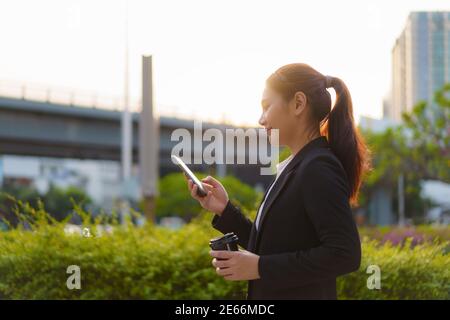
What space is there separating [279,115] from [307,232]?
13.6 inches

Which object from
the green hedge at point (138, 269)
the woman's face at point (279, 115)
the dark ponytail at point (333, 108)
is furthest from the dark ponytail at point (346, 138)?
the green hedge at point (138, 269)

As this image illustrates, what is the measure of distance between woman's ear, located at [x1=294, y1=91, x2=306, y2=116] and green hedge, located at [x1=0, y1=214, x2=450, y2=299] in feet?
9.24

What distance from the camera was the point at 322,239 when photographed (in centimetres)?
177

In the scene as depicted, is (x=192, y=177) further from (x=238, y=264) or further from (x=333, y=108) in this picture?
(x=333, y=108)

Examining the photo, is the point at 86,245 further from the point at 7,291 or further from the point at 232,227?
the point at 232,227

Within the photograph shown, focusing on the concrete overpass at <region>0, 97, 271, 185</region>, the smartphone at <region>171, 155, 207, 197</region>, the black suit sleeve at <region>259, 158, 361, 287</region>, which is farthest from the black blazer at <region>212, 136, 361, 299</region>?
the concrete overpass at <region>0, 97, 271, 185</region>

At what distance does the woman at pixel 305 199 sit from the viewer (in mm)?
1773

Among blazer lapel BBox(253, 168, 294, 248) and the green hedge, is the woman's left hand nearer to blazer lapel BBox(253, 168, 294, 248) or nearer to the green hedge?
blazer lapel BBox(253, 168, 294, 248)

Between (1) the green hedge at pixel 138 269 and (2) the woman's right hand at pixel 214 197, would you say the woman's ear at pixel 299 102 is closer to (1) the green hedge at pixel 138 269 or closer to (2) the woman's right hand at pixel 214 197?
(2) the woman's right hand at pixel 214 197

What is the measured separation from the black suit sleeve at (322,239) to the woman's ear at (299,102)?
194 mm

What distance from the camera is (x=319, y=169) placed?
1821 millimetres

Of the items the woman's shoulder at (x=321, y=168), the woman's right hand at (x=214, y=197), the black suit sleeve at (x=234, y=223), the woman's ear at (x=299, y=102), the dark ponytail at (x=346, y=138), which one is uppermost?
the woman's ear at (x=299, y=102)
